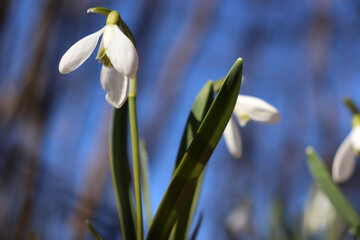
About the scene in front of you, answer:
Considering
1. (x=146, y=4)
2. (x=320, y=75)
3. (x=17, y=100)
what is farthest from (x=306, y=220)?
(x=146, y=4)

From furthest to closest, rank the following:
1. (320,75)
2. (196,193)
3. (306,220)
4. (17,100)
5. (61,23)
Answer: (320,75), (61,23), (17,100), (306,220), (196,193)

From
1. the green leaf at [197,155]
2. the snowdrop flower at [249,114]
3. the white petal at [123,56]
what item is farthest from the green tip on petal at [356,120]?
the white petal at [123,56]

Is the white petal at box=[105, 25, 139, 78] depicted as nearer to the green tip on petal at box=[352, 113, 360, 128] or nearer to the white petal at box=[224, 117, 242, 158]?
the white petal at box=[224, 117, 242, 158]

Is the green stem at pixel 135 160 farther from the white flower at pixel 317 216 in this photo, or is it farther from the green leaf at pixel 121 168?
the white flower at pixel 317 216

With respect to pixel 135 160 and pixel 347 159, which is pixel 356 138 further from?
pixel 135 160

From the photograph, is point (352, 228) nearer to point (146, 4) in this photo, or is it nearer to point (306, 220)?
point (306, 220)

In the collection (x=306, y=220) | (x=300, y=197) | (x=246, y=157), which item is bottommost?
(x=300, y=197)

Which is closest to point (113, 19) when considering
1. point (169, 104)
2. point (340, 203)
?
point (340, 203)
